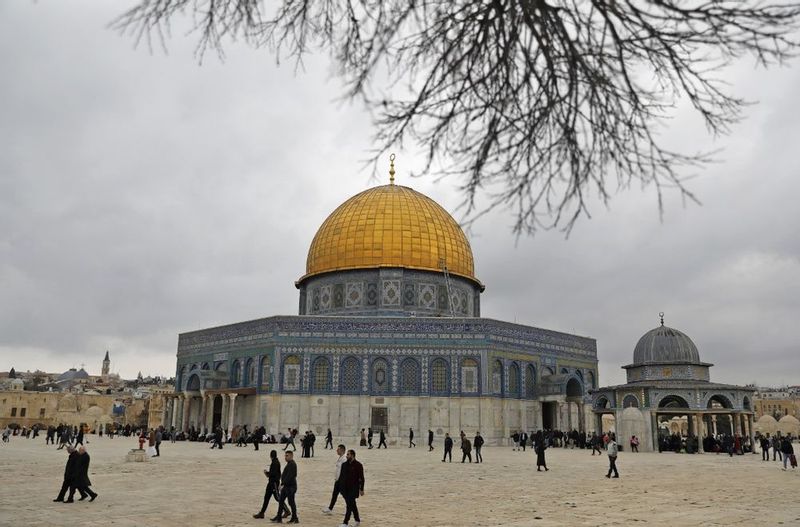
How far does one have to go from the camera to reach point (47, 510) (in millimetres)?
9773

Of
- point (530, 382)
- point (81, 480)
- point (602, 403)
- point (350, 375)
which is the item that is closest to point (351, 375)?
point (350, 375)

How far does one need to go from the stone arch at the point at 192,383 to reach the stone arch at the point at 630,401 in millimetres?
22633

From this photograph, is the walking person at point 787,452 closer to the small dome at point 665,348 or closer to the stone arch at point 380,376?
the small dome at point 665,348

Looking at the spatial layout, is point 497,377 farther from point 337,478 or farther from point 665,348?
point 337,478

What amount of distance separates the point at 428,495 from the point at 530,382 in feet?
81.9

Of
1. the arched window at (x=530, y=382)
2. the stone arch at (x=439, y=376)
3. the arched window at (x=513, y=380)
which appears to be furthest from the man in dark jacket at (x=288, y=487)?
the arched window at (x=530, y=382)

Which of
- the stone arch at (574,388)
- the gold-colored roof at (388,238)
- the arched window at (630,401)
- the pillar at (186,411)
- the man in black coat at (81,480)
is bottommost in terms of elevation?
the man in black coat at (81,480)

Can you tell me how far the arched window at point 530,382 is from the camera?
118ft

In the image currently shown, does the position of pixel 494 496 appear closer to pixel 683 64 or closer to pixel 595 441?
pixel 683 64

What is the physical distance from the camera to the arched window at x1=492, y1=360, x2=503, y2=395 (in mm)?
34469

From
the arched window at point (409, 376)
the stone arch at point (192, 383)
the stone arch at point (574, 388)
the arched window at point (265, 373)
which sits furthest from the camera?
the stone arch at point (574, 388)

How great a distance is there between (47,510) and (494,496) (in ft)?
23.1

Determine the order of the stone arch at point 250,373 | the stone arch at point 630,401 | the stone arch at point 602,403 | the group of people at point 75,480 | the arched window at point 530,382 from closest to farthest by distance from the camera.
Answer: the group of people at point 75,480 < the stone arch at point 630,401 < the stone arch at point 602,403 < the stone arch at point 250,373 < the arched window at point 530,382

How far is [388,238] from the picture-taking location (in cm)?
3931
